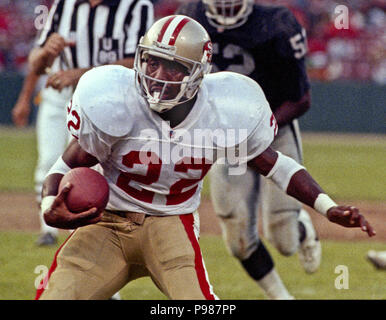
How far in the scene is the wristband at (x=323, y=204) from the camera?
10.9 feet

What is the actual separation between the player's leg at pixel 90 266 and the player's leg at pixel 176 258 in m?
0.11

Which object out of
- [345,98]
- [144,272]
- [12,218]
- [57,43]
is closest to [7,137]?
[345,98]

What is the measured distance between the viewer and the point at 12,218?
25.3ft

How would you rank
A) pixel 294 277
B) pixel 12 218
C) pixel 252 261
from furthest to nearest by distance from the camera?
pixel 12 218, pixel 294 277, pixel 252 261

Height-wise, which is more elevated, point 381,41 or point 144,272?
point 144,272

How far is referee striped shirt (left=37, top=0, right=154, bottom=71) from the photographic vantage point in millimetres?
5344

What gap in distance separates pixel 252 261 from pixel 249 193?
42cm

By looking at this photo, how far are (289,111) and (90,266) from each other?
2145mm

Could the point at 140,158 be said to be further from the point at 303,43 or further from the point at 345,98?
the point at 345,98

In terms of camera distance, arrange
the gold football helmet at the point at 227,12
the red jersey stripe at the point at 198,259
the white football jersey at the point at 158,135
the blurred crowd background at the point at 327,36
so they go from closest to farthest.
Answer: the red jersey stripe at the point at 198,259, the white football jersey at the point at 158,135, the gold football helmet at the point at 227,12, the blurred crowd background at the point at 327,36

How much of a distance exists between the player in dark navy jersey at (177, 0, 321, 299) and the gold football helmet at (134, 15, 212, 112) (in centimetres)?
150

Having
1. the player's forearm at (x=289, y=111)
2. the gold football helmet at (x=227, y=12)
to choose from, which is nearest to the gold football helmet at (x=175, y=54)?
the gold football helmet at (x=227, y=12)

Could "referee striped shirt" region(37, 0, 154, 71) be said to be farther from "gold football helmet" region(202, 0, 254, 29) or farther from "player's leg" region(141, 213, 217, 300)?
"player's leg" region(141, 213, 217, 300)

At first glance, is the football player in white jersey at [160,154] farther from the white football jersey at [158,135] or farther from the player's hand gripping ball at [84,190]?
the player's hand gripping ball at [84,190]
